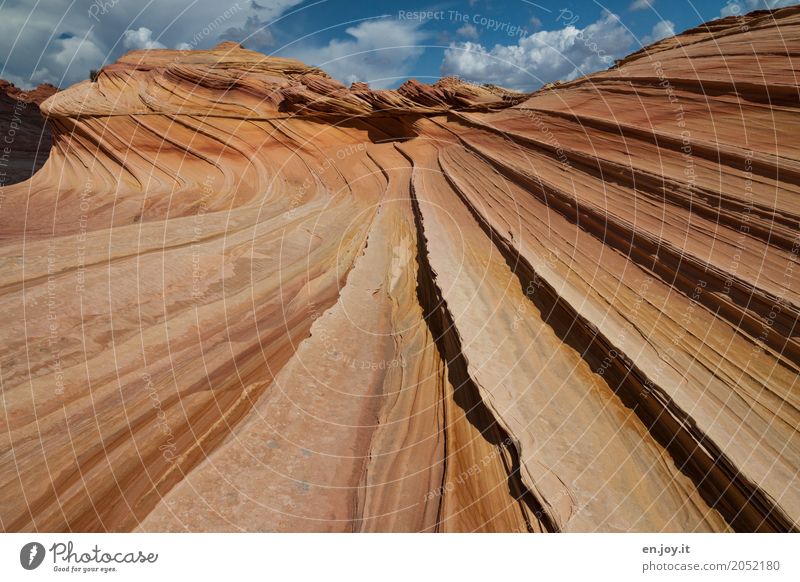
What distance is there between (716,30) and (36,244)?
1312 cm

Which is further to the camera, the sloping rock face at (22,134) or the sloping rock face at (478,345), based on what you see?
the sloping rock face at (22,134)

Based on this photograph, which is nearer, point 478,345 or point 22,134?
point 478,345

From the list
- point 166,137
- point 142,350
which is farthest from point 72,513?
point 166,137

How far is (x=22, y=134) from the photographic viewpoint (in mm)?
29297

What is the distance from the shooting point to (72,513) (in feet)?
10.2

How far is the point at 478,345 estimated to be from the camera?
4457mm

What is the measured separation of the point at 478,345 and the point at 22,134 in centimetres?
3838

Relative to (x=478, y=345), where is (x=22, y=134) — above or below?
above

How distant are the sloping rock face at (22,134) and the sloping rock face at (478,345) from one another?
21326 millimetres

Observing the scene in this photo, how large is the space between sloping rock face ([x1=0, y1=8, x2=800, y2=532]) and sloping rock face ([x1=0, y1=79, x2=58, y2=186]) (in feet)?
70.0

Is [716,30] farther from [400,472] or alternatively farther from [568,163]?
[400,472]

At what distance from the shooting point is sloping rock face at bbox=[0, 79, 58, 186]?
2278 centimetres

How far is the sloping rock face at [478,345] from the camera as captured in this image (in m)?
3.12

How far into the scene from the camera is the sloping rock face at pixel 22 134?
897 inches
